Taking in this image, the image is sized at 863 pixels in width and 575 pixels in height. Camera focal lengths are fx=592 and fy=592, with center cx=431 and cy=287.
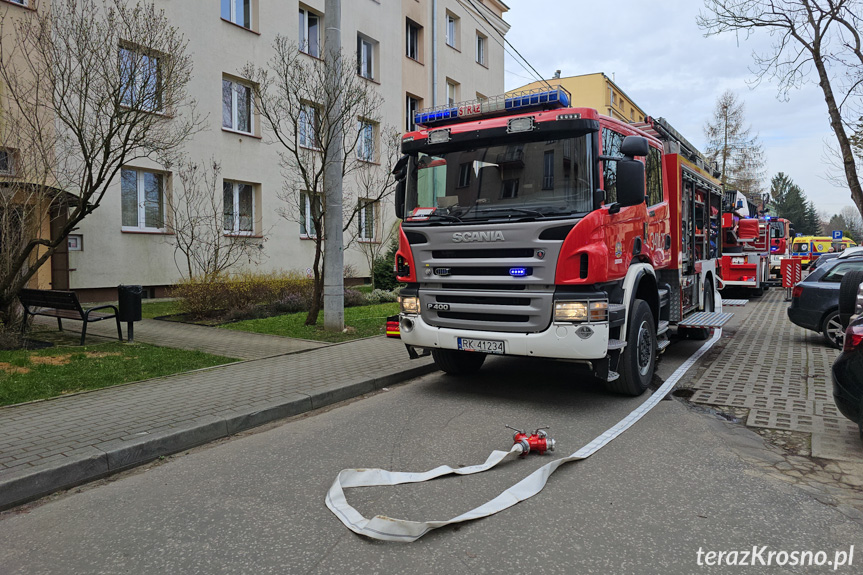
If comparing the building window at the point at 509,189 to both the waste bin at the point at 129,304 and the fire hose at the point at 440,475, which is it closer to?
the fire hose at the point at 440,475

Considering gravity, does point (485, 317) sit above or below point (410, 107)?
below

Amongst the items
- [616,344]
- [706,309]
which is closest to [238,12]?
[706,309]

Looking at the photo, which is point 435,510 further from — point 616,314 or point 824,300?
point 824,300

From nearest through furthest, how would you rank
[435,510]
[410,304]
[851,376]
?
[435,510] < [851,376] < [410,304]

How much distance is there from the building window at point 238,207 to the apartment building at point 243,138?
0.03 m

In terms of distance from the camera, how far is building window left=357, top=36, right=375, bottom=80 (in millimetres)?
22203

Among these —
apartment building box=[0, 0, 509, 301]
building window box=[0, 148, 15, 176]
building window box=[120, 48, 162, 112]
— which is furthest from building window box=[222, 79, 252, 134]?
building window box=[0, 148, 15, 176]

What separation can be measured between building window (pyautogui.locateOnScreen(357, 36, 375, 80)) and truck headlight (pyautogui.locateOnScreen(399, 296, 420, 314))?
17.7 m

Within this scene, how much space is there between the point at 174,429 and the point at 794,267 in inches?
689

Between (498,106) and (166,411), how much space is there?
15.1ft

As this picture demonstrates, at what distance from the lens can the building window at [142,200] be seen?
14.6m

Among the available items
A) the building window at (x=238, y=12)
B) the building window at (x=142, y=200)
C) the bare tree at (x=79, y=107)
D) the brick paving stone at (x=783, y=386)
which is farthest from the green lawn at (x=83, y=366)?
the building window at (x=238, y=12)

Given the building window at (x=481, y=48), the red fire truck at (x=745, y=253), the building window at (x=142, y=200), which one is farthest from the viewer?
the building window at (x=481, y=48)

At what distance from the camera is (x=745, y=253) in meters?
Result: 17.8
